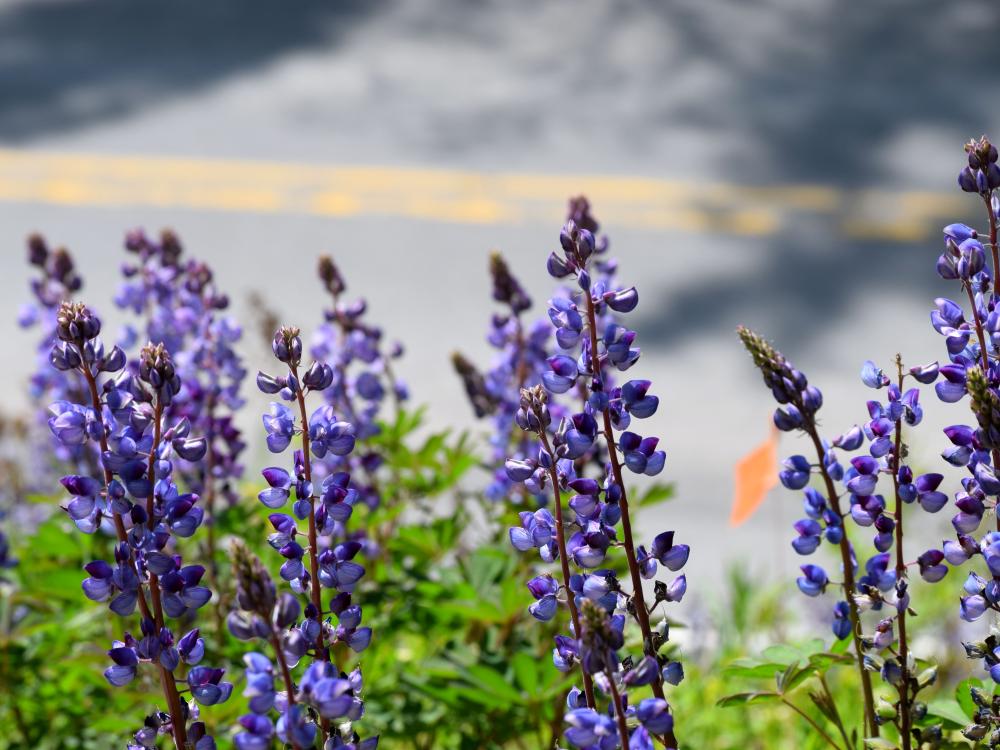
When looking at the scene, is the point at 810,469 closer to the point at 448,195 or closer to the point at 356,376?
the point at 356,376

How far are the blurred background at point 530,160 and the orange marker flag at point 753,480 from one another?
4.27 m

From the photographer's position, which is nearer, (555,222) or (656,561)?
(656,561)

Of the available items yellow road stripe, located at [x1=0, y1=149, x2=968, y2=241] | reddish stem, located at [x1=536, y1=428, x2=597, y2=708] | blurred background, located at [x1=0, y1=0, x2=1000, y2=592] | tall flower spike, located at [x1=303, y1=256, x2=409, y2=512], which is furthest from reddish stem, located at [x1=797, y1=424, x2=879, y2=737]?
yellow road stripe, located at [x1=0, y1=149, x2=968, y2=241]

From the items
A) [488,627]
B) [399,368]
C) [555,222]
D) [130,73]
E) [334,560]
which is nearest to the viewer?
[334,560]

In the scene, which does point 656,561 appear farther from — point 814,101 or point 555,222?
point 814,101

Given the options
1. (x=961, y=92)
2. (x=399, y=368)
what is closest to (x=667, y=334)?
(x=399, y=368)

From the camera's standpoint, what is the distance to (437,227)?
10.4m

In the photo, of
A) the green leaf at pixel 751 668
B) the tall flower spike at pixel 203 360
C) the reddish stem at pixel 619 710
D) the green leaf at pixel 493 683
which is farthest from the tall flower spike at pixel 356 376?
the reddish stem at pixel 619 710

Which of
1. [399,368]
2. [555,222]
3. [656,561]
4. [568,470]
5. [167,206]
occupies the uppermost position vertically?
[167,206]

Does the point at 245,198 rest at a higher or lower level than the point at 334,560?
higher

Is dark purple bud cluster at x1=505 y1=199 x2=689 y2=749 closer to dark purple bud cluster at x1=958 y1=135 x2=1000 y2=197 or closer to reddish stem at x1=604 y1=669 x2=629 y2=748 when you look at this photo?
reddish stem at x1=604 y1=669 x2=629 y2=748

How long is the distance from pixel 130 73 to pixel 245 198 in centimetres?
254

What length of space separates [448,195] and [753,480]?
26.9ft

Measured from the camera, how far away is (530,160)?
11.2 m
